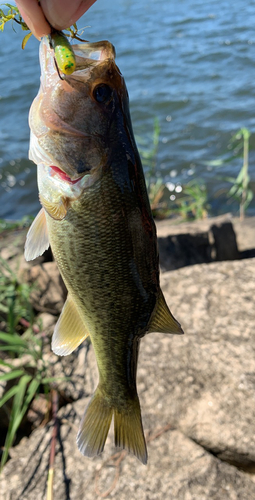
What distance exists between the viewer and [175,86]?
1155 centimetres

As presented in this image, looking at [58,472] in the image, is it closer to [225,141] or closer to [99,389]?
[99,389]

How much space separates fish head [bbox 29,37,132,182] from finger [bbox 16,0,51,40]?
208 millimetres

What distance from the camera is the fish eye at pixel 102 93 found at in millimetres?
1687

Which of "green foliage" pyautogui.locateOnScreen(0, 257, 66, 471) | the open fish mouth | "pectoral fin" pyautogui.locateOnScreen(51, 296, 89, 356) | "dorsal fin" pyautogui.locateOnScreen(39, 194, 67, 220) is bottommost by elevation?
"green foliage" pyautogui.locateOnScreen(0, 257, 66, 471)

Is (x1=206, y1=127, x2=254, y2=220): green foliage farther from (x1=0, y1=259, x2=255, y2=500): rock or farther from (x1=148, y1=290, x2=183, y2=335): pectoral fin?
(x1=148, y1=290, x2=183, y2=335): pectoral fin

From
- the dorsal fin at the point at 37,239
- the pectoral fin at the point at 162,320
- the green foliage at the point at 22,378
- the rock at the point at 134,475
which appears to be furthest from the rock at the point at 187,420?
the dorsal fin at the point at 37,239

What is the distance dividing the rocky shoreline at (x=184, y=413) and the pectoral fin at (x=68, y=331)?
1.29 m

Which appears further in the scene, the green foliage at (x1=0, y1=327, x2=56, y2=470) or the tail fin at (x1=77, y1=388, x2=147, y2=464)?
the green foliage at (x1=0, y1=327, x2=56, y2=470)

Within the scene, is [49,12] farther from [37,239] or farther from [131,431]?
[131,431]

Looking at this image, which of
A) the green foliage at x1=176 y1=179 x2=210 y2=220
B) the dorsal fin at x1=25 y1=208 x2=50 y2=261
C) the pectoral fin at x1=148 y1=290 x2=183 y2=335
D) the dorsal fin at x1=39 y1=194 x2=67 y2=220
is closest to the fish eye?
the dorsal fin at x1=39 y1=194 x2=67 y2=220

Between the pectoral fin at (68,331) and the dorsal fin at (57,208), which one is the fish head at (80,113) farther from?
the pectoral fin at (68,331)

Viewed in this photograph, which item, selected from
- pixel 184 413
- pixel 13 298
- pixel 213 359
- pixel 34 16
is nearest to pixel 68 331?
pixel 34 16

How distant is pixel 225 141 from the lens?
30.5ft

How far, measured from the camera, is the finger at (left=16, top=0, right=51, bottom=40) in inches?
52.9
